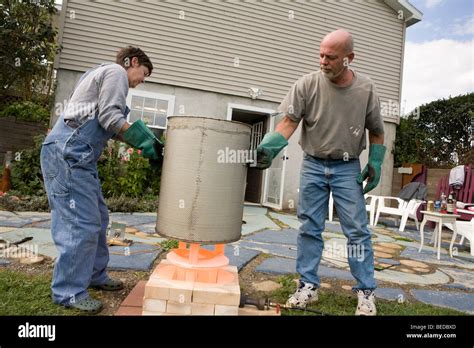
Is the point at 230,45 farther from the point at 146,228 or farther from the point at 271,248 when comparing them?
the point at 271,248

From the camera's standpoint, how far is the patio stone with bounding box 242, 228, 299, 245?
402cm

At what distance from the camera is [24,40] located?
6.53 metres

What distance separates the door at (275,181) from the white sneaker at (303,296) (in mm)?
5324

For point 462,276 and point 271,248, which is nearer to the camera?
point 462,276

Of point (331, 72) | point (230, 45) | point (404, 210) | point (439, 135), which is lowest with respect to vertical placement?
point (404, 210)

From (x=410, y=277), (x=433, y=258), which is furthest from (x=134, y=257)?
(x=433, y=258)

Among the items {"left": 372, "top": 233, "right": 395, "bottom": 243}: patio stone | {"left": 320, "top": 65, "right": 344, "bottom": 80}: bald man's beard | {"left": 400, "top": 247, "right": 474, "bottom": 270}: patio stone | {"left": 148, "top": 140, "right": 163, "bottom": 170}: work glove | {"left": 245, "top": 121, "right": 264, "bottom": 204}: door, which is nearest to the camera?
{"left": 148, "top": 140, "right": 163, "bottom": 170}: work glove

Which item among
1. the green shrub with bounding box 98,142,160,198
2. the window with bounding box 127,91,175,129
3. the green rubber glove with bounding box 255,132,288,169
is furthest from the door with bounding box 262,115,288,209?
the green rubber glove with bounding box 255,132,288,169

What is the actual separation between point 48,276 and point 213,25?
6825 mm

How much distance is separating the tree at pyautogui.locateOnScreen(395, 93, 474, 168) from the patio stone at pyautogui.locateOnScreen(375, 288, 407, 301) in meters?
6.83

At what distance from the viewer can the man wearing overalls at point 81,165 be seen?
178 centimetres

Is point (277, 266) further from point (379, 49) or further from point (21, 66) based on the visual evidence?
point (379, 49)

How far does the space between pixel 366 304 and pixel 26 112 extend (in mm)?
7670

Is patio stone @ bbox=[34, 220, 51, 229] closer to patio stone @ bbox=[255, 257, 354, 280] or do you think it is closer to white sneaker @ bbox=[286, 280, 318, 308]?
patio stone @ bbox=[255, 257, 354, 280]
